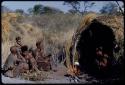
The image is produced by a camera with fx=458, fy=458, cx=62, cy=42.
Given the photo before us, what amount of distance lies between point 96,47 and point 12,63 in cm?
92

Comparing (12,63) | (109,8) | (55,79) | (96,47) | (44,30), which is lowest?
(55,79)

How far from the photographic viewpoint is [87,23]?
488cm

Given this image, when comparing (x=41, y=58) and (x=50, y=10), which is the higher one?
(x=50, y=10)

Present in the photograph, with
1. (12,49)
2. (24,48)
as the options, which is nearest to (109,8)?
(24,48)

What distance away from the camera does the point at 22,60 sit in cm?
492

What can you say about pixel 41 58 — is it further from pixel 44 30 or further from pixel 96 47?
pixel 96 47

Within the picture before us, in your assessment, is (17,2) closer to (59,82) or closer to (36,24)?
(36,24)

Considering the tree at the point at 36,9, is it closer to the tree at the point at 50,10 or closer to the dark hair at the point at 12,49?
the tree at the point at 50,10

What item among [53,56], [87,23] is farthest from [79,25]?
[53,56]

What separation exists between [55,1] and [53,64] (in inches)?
26.4

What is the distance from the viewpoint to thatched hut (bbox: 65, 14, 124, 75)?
4.85 meters

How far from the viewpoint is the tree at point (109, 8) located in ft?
15.9

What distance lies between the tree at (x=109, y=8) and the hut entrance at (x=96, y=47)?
0.47ft

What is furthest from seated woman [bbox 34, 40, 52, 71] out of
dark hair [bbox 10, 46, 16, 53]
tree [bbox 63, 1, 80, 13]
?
tree [bbox 63, 1, 80, 13]
